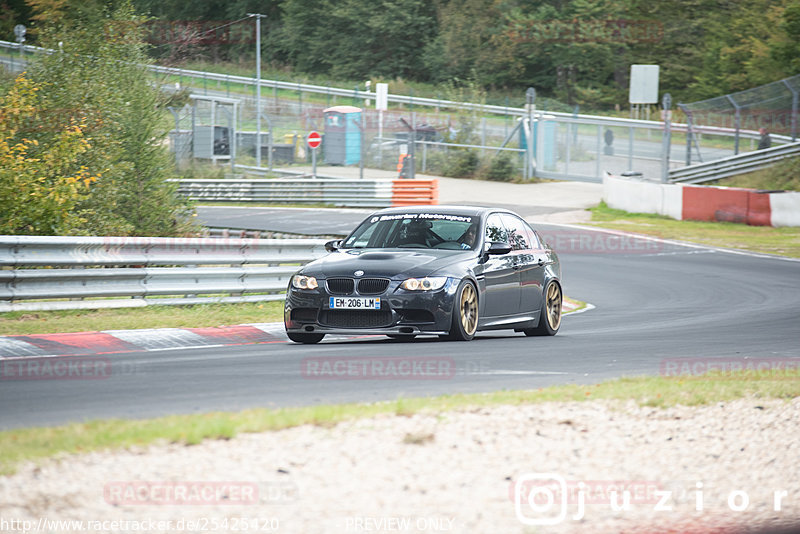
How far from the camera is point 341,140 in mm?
51219

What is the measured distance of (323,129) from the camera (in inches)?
2078

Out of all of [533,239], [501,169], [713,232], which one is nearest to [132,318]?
[533,239]

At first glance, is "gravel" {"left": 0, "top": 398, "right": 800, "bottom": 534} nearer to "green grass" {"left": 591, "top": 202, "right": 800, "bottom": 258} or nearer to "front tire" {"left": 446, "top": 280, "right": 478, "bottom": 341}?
"front tire" {"left": 446, "top": 280, "right": 478, "bottom": 341}

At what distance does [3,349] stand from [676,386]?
5.99 meters

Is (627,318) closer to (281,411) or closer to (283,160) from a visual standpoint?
(281,411)

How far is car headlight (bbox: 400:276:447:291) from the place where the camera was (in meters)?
10.7

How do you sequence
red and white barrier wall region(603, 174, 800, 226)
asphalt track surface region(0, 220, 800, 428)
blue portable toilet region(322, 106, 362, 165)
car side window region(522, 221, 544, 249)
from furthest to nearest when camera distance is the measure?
blue portable toilet region(322, 106, 362, 165)
red and white barrier wall region(603, 174, 800, 226)
car side window region(522, 221, 544, 249)
asphalt track surface region(0, 220, 800, 428)

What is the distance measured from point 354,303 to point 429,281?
2.50 feet

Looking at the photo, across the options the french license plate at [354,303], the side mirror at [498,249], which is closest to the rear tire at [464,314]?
the side mirror at [498,249]

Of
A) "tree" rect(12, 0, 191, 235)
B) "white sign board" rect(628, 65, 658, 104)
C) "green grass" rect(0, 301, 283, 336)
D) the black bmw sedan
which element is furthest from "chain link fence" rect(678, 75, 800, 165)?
"green grass" rect(0, 301, 283, 336)

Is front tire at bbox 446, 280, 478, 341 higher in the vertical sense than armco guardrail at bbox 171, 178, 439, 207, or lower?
lower

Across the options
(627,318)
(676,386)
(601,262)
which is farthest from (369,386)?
(601,262)

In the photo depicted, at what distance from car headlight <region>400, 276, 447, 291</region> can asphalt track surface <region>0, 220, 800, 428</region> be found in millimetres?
575

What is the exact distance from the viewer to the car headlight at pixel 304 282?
1104 cm
